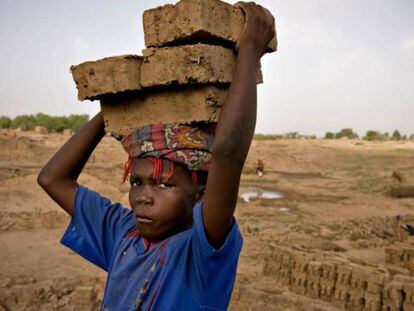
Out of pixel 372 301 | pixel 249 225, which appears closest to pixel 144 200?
pixel 372 301

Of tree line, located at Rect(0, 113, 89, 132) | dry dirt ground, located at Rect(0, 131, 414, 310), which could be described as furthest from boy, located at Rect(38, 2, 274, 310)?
tree line, located at Rect(0, 113, 89, 132)

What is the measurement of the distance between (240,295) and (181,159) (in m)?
5.41

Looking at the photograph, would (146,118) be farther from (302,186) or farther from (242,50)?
(302,186)

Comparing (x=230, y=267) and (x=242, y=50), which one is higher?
(x=242, y=50)

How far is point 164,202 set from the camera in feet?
5.13

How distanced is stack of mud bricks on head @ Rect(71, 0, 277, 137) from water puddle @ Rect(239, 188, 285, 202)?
16980 mm

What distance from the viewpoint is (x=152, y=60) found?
179 centimetres

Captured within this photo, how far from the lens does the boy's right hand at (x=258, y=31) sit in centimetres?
150

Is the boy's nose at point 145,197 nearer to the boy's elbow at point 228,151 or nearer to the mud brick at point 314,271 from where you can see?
the boy's elbow at point 228,151

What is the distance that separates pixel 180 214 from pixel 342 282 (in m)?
5.91

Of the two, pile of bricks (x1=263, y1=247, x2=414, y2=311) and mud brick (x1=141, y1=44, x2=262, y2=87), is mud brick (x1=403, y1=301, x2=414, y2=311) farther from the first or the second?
mud brick (x1=141, y1=44, x2=262, y2=87)

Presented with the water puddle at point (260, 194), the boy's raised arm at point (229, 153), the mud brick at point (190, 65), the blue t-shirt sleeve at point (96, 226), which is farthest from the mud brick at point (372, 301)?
the water puddle at point (260, 194)

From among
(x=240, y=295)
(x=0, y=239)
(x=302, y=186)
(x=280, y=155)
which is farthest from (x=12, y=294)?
(x=280, y=155)

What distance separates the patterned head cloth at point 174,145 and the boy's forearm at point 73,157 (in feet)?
1.53
